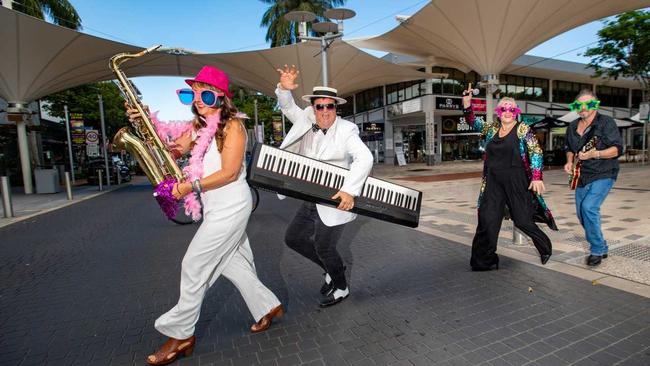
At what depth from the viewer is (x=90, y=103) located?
2759cm

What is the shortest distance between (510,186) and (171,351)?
3.46 m

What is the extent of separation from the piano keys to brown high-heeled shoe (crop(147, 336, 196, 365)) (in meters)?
1.20

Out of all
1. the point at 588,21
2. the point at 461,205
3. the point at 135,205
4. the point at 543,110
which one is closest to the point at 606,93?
the point at 543,110

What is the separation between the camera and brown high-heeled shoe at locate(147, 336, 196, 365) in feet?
8.01

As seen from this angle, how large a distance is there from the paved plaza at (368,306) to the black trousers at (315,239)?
415mm

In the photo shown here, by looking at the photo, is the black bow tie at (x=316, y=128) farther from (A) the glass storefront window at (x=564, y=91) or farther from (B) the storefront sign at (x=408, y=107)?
(A) the glass storefront window at (x=564, y=91)

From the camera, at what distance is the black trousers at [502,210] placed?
3.77m

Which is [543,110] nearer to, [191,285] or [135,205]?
[135,205]

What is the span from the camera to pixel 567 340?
2.61 metres

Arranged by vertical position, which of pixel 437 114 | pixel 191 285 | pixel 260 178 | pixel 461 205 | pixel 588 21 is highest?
pixel 588 21

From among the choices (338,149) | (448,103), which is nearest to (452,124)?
(448,103)

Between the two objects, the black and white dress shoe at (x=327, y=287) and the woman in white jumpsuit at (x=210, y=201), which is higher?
the woman in white jumpsuit at (x=210, y=201)

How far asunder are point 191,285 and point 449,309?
7.09 ft

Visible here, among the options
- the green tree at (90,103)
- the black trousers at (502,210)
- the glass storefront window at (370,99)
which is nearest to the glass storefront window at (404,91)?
the glass storefront window at (370,99)
